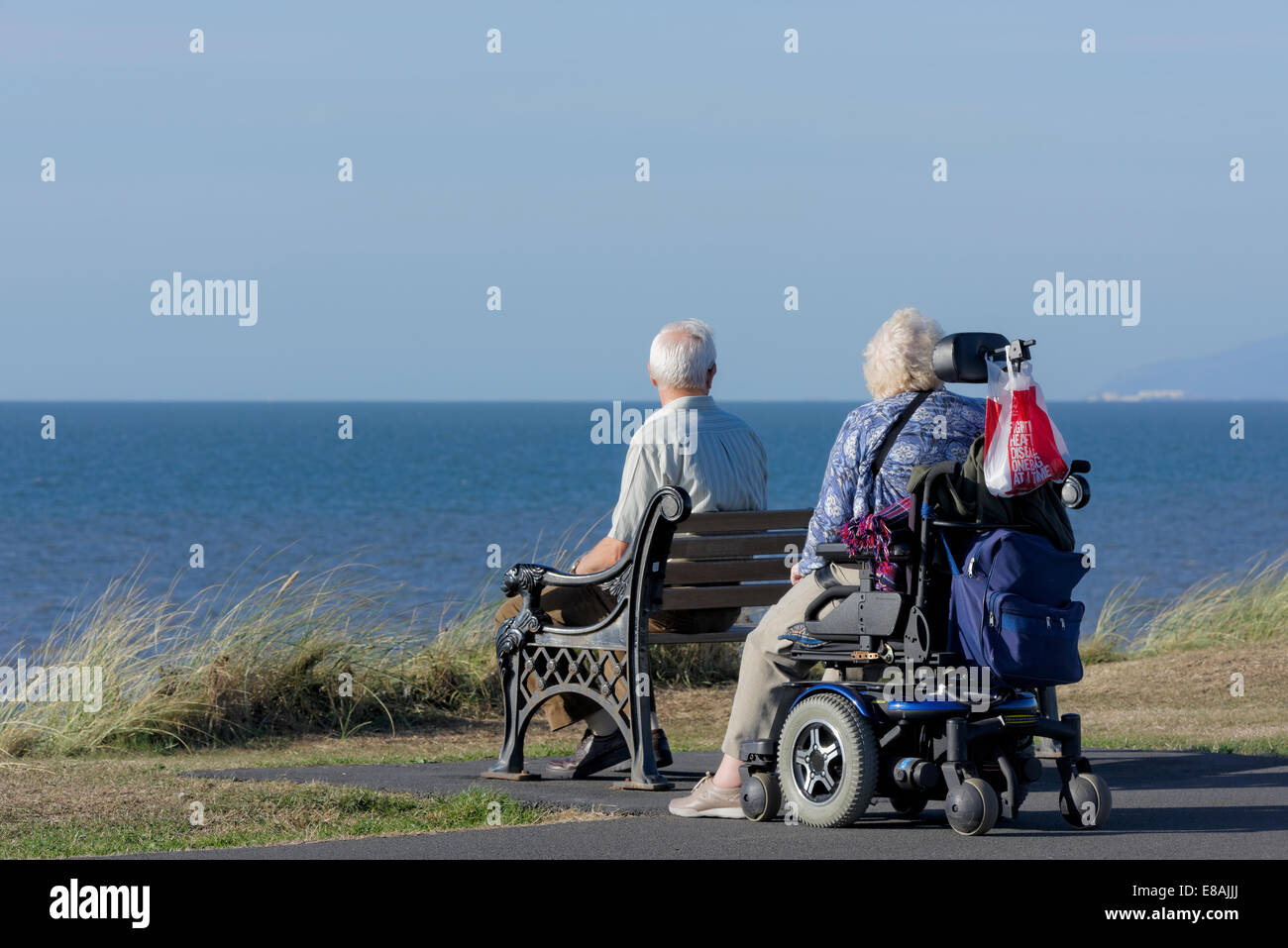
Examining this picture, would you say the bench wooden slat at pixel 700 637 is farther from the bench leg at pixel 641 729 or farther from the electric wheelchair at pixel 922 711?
the electric wheelchair at pixel 922 711

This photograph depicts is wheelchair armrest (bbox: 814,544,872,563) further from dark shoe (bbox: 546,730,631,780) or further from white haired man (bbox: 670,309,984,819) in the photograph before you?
dark shoe (bbox: 546,730,631,780)

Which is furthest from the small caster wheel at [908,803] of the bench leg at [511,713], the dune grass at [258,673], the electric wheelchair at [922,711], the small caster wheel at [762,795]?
the dune grass at [258,673]

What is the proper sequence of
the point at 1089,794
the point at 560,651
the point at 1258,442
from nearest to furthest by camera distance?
the point at 1089,794 < the point at 560,651 < the point at 1258,442

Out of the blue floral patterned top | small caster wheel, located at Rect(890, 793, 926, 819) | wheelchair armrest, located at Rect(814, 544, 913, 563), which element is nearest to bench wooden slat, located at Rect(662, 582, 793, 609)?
the blue floral patterned top

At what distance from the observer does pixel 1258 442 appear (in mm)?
118750

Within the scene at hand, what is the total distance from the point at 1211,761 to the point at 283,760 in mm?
4354

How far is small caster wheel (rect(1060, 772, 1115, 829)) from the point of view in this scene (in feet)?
19.9

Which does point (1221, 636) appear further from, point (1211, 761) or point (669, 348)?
point (669, 348)

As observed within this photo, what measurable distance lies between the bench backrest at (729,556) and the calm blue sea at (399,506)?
4395 mm

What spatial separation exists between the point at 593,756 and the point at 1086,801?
7.98ft

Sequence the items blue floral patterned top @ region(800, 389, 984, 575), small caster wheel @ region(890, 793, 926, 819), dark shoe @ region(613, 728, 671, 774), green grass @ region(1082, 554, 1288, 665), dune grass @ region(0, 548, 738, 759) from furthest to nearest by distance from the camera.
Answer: green grass @ region(1082, 554, 1288, 665), dune grass @ region(0, 548, 738, 759), dark shoe @ region(613, 728, 671, 774), blue floral patterned top @ region(800, 389, 984, 575), small caster wheel @ region(890, 793, 926, 819)

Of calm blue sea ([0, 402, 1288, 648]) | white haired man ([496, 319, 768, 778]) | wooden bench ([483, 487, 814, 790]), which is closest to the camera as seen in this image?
wooden bench ([483, 487, 814, 790])

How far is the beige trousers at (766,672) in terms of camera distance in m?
6.46
